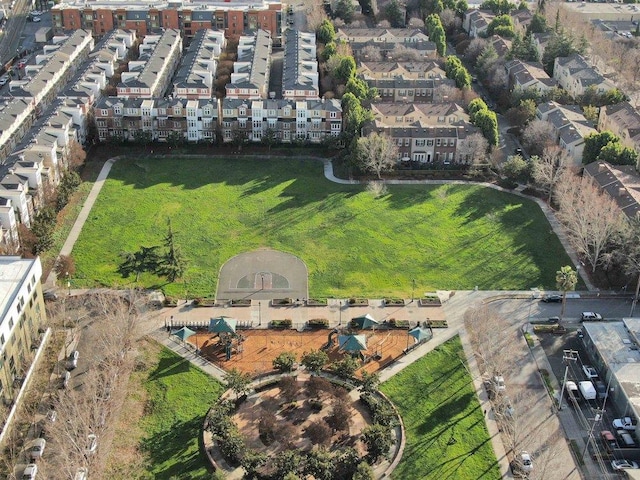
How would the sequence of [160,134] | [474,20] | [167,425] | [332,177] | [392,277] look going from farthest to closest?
[474,20]
[160,134]
[332,177]
[392,277]
[167,425]

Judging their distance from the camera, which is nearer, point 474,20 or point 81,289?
point 81,289

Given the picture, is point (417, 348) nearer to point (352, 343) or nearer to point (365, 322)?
point (365, 322)

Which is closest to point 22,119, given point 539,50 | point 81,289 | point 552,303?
point 81,289

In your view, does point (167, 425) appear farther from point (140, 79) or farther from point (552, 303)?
point (140, 79)

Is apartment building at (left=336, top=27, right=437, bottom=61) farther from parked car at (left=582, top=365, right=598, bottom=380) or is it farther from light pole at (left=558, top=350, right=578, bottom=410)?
parked car at (left=582, top=365, right=598, bottom=380)

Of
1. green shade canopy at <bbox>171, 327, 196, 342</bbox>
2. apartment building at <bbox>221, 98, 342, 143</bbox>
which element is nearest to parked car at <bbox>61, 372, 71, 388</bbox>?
green shade canopy at <bbox>171, 327, 196, 342</bbox>
